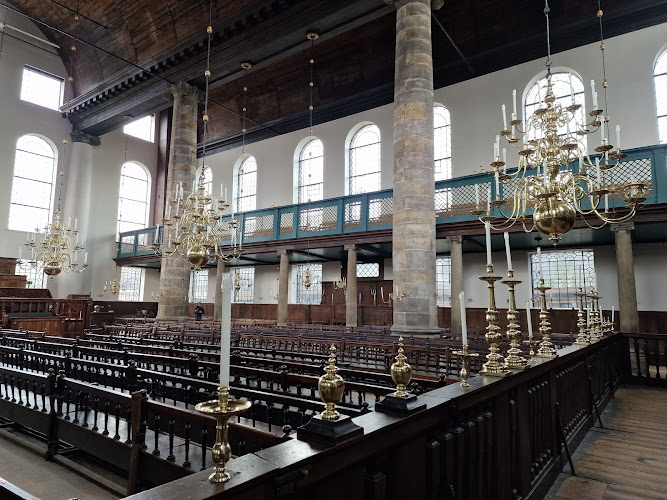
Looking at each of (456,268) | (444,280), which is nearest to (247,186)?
(444,280)

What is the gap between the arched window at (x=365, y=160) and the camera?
17891 millimetres

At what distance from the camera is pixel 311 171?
782 inches

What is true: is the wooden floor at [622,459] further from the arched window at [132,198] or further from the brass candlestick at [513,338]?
the arched window at [132,198]

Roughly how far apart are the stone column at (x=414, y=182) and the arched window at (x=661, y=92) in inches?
303

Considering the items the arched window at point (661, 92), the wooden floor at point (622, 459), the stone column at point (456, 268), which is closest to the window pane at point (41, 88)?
the stone column at point (456, 268)

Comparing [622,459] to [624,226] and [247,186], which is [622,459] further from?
[247,186]

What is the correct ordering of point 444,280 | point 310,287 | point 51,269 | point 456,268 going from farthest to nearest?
point 310,287, point 444,280, point 456,268, point 51,269

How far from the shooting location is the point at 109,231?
73.4ft

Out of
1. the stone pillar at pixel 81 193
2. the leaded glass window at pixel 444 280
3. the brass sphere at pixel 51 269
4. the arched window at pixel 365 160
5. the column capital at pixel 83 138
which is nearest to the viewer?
the brass sphere at pixel 51 269

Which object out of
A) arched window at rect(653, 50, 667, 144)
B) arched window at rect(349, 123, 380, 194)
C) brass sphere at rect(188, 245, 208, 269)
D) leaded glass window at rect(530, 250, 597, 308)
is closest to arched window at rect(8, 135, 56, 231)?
arched window at rect(349, 123, 380, 194)

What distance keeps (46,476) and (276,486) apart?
3236 mm

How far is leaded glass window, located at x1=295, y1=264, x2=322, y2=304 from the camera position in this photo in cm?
1920

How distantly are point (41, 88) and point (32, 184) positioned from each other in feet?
15.7

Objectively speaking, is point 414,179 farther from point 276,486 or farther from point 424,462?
point 276,486
